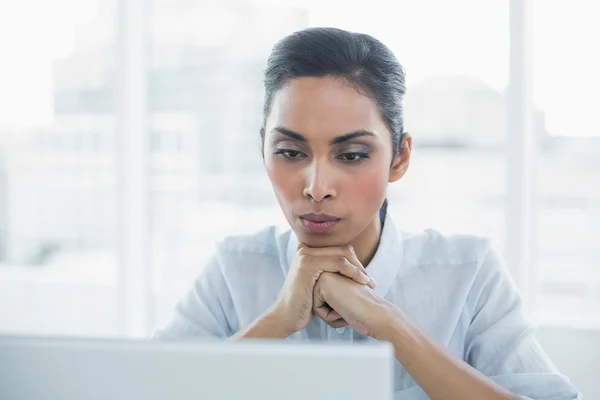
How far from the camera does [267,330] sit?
1335 millimetres

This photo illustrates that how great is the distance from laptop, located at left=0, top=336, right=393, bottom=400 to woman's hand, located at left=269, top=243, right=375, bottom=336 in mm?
869

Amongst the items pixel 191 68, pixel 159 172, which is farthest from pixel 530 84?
pixel 159 172

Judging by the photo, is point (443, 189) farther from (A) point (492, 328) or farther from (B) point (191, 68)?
(A) point (492, 328)

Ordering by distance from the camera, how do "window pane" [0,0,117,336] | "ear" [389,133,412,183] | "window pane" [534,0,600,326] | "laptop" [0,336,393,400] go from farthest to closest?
"window pane" [0,0,117,336]
"window pane" [534,0,600,326]
"ear" [389,133,412,183]
"laptop" [0,336,393,400]

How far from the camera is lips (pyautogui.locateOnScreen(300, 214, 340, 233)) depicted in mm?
1316

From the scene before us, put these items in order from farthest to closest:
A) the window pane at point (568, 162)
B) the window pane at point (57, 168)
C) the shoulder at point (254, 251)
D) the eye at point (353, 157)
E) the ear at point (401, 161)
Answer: the window pane at point (57, 168) < the window pane at point (568, 162) < the shoulder at point (254, 251) < the ear at point (401, 161) < the eye at point (353, 157)

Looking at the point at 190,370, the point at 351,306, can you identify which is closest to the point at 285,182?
the point at 351,306

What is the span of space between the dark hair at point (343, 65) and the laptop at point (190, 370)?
93 cm

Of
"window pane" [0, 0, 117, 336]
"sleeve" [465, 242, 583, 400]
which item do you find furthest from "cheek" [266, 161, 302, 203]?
"window pane" [0, 0, 117, 336]

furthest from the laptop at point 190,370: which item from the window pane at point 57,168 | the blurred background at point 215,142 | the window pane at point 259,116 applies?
the window pane at point 57,168

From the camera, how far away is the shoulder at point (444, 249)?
4.90 ft

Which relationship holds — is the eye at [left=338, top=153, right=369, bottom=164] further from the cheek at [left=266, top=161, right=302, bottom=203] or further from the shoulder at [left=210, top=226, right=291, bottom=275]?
the shoulder at [left=210, top=226, right=291, bottom=275]

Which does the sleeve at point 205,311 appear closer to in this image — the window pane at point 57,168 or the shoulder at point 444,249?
the shoulder at point 444,249

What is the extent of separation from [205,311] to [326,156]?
0.48 meters
